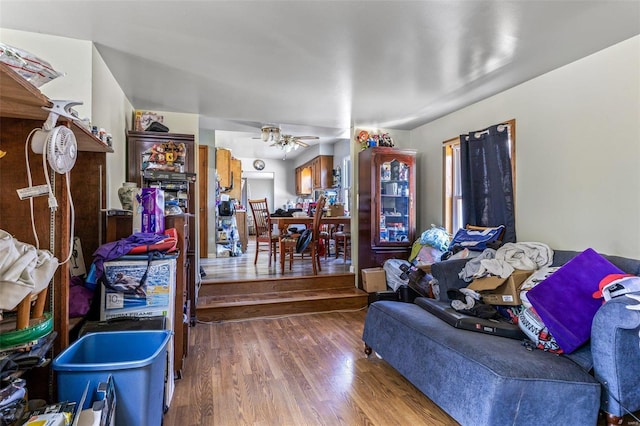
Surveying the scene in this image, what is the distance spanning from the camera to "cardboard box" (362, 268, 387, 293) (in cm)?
407

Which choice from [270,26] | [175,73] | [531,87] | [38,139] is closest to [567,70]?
[531,87]

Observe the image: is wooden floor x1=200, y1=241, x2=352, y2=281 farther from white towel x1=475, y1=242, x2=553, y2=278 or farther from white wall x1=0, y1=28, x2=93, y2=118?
white wall x1=0, y1=28, x2=93, y2=118

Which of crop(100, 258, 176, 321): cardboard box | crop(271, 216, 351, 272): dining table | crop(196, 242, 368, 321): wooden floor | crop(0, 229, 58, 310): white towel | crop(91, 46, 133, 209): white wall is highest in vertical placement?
crop(91, 46, 133, 209): white wall

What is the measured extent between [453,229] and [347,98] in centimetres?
210

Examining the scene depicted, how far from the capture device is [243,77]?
2.79m

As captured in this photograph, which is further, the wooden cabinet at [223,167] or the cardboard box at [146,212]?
the wooden cabinet at [223,167]

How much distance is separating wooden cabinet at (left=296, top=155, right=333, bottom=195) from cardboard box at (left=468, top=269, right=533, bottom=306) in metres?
4.92

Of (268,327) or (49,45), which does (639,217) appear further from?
(49,45)

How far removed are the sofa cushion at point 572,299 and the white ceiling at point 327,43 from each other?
1.47m

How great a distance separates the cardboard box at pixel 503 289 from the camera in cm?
232

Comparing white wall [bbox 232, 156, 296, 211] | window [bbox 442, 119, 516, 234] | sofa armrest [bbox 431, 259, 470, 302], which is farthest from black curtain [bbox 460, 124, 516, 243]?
white wall [bbox 232, 156, 296, 211]

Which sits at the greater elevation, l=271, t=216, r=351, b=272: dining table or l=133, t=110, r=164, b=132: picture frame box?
l=133, t=110, r=164, b=132: picture frame box

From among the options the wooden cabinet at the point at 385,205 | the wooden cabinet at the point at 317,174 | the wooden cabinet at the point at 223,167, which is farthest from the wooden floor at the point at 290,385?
the wooden cabinet at the point at 317,174

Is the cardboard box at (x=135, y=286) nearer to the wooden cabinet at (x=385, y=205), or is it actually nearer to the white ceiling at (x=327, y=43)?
the white ceiling at (x=327, y=43)
